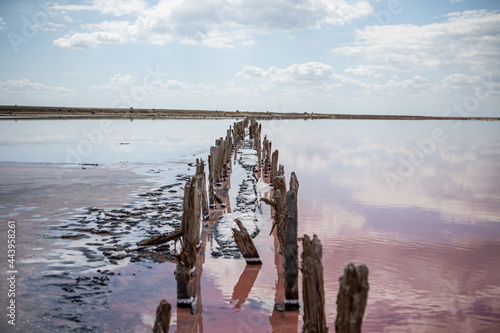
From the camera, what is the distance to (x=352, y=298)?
3266 millimetres

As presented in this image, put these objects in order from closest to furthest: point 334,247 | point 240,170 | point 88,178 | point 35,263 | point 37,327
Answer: point 37,327 → point 35,263 → point 334,247 → point 88,178 → point 240,170

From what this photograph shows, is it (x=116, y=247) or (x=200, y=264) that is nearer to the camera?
(x=200, y=264)

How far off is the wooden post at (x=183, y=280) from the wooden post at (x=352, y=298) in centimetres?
277

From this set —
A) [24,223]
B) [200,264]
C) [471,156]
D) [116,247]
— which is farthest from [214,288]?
[471,156]

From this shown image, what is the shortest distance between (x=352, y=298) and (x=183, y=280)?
9.85 ft

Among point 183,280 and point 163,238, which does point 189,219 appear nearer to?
point 163,238

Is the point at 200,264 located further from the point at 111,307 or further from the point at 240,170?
the point at 240,170

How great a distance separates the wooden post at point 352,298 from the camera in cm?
320

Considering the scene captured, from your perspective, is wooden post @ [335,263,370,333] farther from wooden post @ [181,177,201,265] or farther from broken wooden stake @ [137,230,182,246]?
broken wooden stake @ [137,230,182,246]

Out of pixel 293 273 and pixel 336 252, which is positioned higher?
pixel 293 273

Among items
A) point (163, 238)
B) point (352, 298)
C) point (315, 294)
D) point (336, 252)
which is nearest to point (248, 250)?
point (163, 238)

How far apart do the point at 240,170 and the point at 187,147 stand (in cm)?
1032

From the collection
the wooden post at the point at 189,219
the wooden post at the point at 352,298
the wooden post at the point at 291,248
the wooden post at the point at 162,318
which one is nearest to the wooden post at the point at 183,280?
the wooden post at the point at 189,219

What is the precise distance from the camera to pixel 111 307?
5793 mm
